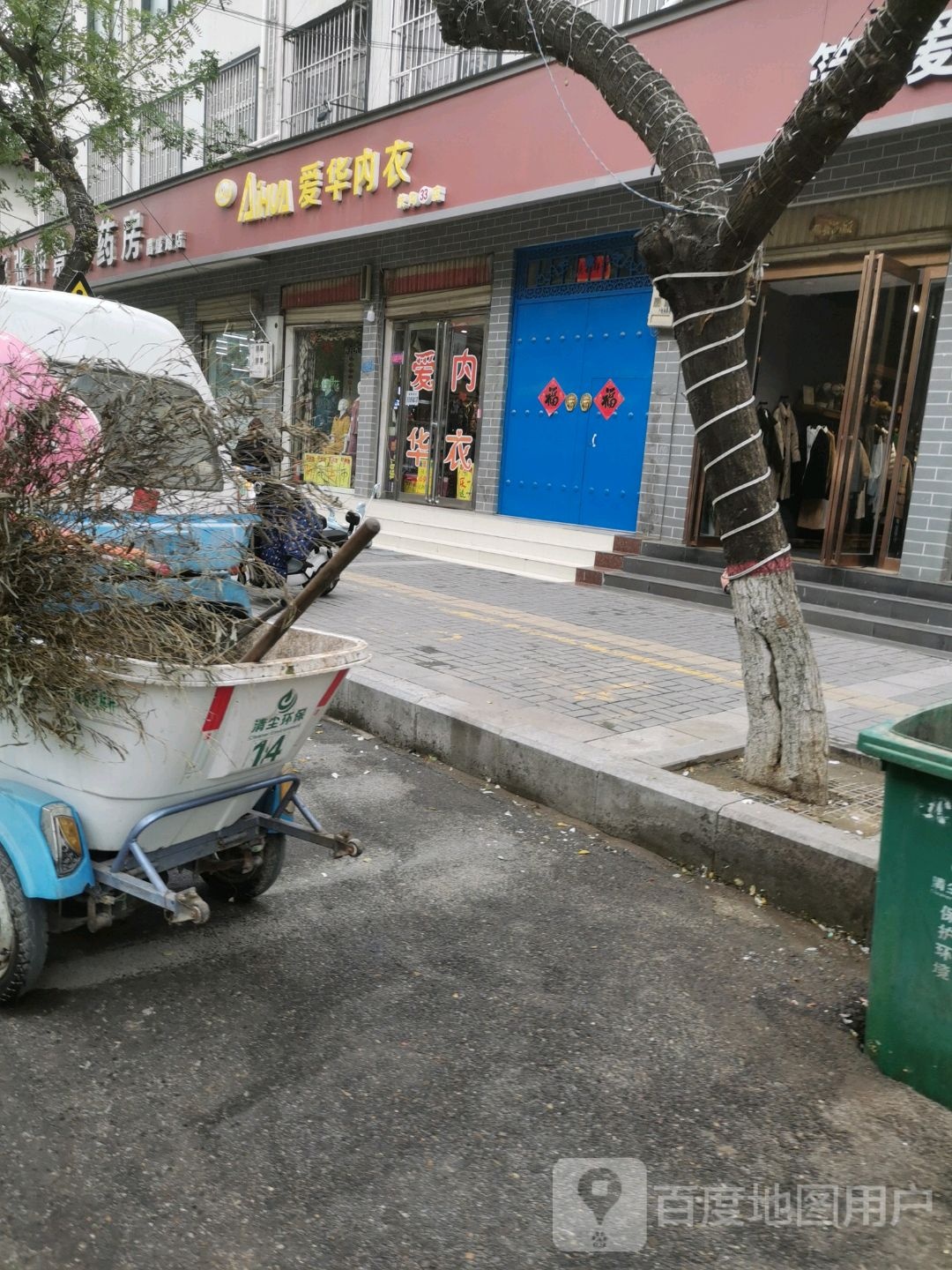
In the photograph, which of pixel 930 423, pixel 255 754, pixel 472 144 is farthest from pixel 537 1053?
pixel 472 144

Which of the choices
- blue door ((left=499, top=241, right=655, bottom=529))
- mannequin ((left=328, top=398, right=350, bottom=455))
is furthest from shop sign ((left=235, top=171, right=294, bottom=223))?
blue door ((left=499, top=241, right=655, bottom=529))

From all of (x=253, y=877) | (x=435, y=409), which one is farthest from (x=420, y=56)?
(x=253, y=877)

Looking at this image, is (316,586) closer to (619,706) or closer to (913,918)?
(913,918)

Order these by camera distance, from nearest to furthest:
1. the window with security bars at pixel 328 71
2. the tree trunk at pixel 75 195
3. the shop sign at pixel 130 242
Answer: the tree trunk at pixel 75 195, the window with security bars at pixel 328 71, the shop sign at pixel 130 242

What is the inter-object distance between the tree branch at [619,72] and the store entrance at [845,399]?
5.28 meters

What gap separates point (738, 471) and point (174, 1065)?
129 inches

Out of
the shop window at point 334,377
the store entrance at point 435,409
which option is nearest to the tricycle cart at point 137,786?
the store entrance at point 435,409

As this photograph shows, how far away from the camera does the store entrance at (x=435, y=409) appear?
46.6 feet

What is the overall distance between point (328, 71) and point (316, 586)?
16031 mm

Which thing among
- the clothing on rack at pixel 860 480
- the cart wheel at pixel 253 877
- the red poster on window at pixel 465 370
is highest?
the red poster on window at pixel 465 370

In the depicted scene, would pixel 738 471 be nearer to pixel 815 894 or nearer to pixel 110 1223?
pixel 815 894

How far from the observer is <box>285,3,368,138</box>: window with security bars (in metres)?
15.4

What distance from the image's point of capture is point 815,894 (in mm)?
3861

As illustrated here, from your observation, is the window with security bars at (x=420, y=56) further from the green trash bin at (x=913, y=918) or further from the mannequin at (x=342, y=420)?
the green trash bin at (x=913, y=918)
